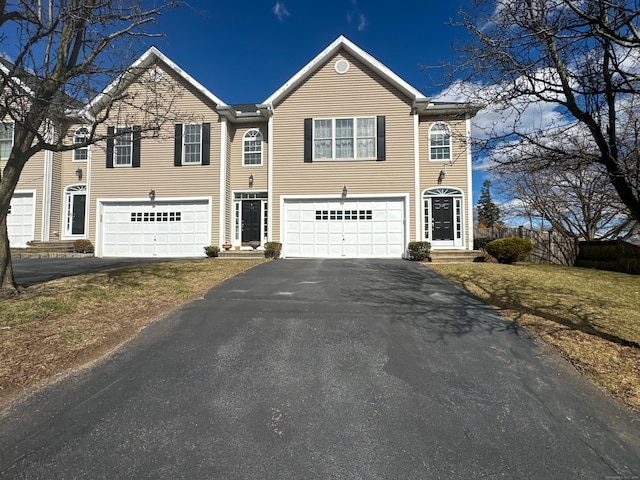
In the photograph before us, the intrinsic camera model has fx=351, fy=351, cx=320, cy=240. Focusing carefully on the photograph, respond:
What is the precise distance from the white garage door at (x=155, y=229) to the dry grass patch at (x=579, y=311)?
9568 millimetres

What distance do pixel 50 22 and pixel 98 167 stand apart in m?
10.1

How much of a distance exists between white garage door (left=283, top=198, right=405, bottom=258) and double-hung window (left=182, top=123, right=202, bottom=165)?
4466 millimetres

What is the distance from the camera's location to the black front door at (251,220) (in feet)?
49.2

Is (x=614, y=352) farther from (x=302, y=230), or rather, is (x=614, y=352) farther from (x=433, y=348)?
(x=302, y=230)

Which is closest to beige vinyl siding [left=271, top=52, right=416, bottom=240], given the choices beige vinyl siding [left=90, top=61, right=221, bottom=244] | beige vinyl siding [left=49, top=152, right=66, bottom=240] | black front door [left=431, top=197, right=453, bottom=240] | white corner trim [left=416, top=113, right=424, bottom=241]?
white corner trim [left=416, top=113, right=424, bottom=241]

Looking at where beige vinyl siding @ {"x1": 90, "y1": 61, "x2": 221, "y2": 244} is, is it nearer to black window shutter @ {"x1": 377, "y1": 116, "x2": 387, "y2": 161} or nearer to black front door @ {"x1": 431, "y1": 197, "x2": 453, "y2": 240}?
black window shutter @ {"x1": 377, "y1": 116, "x2": 387, "y2": 161}

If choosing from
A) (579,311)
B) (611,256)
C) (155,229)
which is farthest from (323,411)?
(611,256)

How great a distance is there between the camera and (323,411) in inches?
118

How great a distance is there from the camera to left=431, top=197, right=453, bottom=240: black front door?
1420 cm

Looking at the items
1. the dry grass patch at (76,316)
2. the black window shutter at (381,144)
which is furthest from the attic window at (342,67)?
the dry grass patch at (76,316)

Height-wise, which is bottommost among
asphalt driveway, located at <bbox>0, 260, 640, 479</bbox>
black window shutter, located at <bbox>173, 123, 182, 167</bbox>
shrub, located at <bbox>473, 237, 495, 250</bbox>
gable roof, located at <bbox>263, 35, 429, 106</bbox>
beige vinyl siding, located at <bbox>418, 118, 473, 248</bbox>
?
asphalt driveway, located at <bbox>0, 260, 640, 479</bbox>

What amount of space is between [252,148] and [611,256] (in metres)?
15.1

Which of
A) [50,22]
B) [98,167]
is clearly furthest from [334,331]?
[98,167]

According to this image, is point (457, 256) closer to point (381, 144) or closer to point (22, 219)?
point (381, 144)
